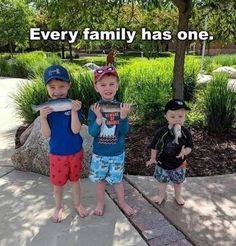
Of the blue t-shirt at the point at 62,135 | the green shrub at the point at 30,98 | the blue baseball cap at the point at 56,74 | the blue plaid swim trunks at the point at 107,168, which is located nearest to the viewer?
the blue baseball cap at the point at 56,74

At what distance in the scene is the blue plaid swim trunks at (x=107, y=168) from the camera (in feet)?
12.6

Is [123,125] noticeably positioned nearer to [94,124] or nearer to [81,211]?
[94,124]

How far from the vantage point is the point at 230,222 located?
3.78m

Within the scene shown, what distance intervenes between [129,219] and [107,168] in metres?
0.48

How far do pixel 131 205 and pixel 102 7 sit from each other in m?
3.32

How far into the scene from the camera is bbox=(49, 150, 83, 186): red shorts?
3793 millimetres

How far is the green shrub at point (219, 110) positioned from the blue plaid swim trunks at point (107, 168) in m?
3.02

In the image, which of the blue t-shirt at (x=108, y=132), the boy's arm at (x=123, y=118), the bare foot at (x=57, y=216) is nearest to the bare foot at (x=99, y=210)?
the bare foot at (x=57, y=216)

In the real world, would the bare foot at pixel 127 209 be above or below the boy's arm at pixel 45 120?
below

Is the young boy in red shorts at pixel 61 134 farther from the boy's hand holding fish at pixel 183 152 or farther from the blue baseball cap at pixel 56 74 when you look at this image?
the boy's hand holding fish at pixel 183 152

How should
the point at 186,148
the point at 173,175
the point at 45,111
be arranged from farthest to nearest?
the point at 173,175 < the point at 186,148 < the point at 45,111

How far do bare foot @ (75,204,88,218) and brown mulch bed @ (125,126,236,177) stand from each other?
1.22 meters

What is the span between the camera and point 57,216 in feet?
12.5

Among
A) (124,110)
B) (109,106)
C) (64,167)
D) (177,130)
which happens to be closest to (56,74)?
(109,106)
